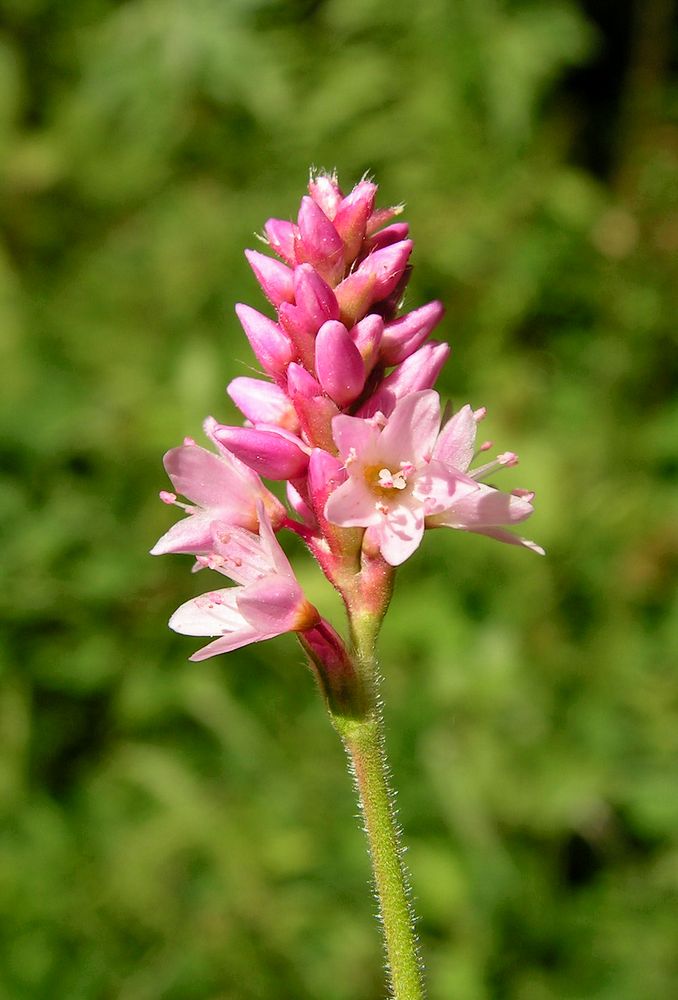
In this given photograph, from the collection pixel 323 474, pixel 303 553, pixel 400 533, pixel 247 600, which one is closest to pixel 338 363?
pixel 323 474

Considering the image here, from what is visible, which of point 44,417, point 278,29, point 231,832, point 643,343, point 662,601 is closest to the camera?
point 231,832

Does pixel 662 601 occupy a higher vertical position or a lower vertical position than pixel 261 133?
lower

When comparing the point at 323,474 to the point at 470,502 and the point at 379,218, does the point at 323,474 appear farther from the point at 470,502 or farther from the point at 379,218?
the point at 379,218

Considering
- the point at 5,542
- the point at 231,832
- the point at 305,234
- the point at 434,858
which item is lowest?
the point at 434,858

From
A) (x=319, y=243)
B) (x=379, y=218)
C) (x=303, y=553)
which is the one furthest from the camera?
(x=303, y=553)

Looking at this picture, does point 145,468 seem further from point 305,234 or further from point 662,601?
point 305,234

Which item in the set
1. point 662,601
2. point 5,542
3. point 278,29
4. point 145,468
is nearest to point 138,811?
point 5,542

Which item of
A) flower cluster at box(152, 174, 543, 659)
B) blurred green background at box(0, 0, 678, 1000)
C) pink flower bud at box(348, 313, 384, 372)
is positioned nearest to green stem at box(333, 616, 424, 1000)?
flower cluster at box(152, 174, 543, 659)

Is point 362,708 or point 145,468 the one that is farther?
point 145,468
